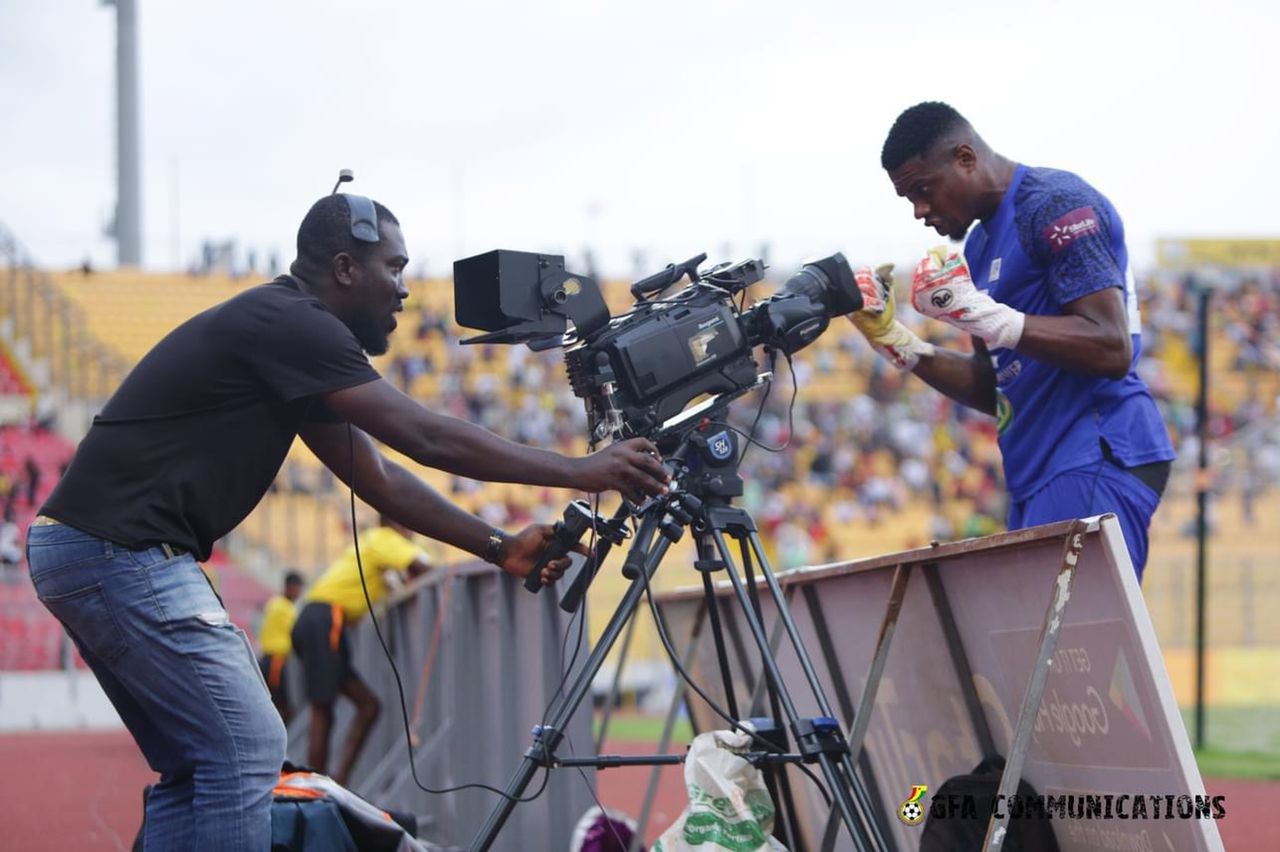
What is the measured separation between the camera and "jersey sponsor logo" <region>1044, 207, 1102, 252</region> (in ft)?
14.2

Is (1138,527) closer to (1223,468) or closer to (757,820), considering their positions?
(757,820)

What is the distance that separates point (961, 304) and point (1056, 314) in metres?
0.33

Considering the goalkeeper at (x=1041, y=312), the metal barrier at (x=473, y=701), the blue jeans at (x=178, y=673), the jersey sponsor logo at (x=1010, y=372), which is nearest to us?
the blue jeans at (x=178, y=673)

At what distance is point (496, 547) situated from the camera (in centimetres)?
416

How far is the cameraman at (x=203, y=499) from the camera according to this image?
3508mm

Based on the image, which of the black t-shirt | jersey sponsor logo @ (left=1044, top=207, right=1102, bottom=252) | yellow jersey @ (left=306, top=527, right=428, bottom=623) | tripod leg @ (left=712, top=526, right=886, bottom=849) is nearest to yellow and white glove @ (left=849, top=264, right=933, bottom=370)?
jersey sponsor logo @ (left=1044, top=207, right=1102, bottom=252)

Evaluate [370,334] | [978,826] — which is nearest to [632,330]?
[370,334]

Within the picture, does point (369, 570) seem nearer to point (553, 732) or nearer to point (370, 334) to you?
point (370, 334)

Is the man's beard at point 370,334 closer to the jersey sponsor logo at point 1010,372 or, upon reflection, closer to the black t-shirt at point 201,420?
the black t-shirt at point 201,420

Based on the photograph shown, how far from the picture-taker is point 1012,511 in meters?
4.71

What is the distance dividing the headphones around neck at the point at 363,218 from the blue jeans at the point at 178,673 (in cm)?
88

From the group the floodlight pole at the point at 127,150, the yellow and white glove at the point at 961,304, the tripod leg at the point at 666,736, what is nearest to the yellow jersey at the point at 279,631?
the tripod leg at the point at 666,736

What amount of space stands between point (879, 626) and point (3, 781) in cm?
821

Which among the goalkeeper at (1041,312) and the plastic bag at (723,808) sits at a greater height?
the goalkeeper at (1041,312)
